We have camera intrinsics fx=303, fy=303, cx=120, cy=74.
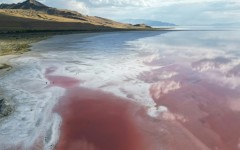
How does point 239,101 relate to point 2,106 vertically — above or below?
above

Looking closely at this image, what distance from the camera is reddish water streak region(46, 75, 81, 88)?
1057 inches

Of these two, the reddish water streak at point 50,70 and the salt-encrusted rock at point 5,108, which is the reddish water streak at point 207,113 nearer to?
the salt-encrusted rock at point 5,108

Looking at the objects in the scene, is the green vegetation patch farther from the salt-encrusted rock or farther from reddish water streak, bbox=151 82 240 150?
reddish water streak, bbox=151 82 240 150

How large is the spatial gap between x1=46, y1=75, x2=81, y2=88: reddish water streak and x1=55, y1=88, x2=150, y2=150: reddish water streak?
262 centimetres

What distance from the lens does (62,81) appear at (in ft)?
92.3

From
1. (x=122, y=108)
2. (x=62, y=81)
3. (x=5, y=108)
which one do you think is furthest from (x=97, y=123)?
(x=62, y=81)

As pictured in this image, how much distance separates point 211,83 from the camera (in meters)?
27.6

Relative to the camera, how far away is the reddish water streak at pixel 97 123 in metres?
15.5

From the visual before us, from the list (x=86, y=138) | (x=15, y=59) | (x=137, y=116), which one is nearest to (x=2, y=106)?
(x=86, y=138)

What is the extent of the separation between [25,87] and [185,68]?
60.2ft

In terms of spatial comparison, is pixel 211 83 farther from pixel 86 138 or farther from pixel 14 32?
pixel 14 32

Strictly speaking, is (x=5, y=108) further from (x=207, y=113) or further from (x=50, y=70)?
(x=50, y=70)

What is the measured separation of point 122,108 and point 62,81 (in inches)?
368

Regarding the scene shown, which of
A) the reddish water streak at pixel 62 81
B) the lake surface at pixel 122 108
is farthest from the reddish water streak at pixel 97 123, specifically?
the reddish water streak at pixel 62 81
